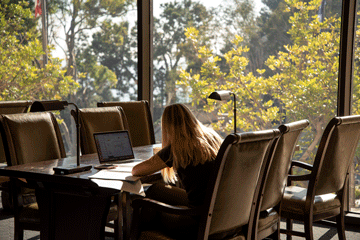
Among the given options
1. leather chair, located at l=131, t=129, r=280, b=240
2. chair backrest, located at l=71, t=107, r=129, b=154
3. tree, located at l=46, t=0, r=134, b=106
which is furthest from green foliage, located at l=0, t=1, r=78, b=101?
leather chair, located at l=131, t=129, r=280, b=240

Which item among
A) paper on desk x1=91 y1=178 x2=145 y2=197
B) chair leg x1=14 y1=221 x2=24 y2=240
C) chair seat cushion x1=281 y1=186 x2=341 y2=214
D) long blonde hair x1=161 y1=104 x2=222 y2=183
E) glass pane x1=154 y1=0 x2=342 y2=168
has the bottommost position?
chair leg x1=14 y1=221 x2=24 y2=240

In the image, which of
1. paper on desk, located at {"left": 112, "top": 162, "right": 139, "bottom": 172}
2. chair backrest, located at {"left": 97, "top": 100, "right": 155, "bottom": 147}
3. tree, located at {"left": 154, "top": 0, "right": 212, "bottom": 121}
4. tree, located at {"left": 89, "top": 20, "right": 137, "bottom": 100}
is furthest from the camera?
tree, located at {"left": 89, "top": 20, "right": 137, "bottom": 100}

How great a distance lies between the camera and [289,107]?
179 inches

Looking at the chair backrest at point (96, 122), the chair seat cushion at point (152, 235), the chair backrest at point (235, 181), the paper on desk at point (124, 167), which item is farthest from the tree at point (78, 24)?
the chair backrest at point (235, 181)

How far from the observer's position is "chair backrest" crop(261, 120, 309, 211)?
241 centimetres

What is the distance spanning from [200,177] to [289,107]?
2.69m

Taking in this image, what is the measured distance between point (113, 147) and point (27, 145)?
60 centimetres

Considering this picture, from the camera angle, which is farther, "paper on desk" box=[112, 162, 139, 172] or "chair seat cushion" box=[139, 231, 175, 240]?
"paper on desk" box=[112, 162, 139, 172]

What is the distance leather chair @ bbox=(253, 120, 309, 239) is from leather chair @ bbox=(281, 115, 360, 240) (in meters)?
0.25

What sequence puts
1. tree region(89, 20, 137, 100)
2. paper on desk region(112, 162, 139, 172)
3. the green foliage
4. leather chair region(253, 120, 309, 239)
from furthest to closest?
1. the green foliage
2. tree region(89, 20, 137, 100)
3. paper on desk region(112, 162, 139, 172)
4. leather chair region(253, 120, 309, 239)

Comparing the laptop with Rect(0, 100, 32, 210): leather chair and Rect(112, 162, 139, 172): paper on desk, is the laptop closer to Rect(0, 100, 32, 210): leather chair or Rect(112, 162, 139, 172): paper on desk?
Rect(112, 162, 139, 172): paper on desk

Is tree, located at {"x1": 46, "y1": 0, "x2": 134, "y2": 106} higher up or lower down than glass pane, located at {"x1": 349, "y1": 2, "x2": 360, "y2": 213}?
higher up

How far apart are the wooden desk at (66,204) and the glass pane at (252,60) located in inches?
100

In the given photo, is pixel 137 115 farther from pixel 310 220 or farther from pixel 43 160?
pixel 310 220
